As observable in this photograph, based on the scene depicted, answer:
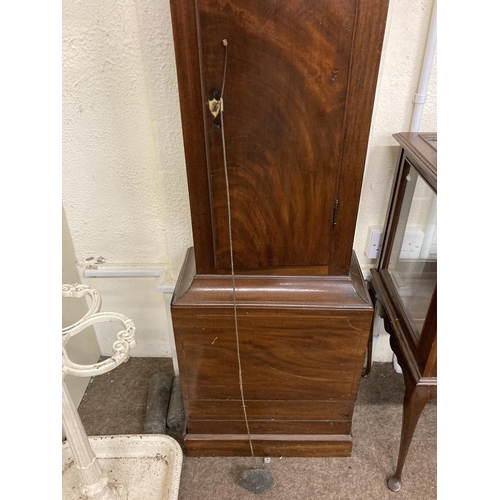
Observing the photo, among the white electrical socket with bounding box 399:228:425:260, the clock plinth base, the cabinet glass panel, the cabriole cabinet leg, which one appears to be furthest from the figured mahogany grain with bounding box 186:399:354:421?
the white electrical socket with bounding box 399:228:425:260

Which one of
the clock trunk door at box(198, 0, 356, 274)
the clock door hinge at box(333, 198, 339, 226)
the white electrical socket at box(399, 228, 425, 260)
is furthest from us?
the white electrical socket at box(399, 228, 425, 260)

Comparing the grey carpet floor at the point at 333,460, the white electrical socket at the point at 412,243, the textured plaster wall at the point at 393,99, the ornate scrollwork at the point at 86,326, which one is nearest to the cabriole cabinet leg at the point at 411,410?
the grey carpet floor at the point at 333,460

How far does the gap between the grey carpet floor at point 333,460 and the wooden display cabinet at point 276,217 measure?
0.17 feet

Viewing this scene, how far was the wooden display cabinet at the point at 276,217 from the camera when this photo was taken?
705mm

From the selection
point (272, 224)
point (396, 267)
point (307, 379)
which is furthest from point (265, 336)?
point (396, 267)

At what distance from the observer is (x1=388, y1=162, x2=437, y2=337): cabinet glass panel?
3.16ft

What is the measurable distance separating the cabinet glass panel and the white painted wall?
0.11 m

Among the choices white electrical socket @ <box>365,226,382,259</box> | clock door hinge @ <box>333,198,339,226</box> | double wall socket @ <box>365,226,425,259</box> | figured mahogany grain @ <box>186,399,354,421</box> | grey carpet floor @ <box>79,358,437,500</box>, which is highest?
clock door hinge @ <box>333,198,339,226</box>

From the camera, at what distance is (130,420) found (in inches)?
50.9

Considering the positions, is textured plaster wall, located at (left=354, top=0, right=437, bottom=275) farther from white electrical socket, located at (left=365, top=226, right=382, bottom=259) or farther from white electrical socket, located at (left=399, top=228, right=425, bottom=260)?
white electrical socket, located at (left=399, top=228, right=425, bottom=260)

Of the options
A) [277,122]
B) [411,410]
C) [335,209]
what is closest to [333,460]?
[411,410]

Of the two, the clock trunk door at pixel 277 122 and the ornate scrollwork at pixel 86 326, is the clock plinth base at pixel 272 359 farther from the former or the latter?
the ornate scrollwork at pixel 86 326

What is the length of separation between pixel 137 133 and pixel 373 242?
736mm
